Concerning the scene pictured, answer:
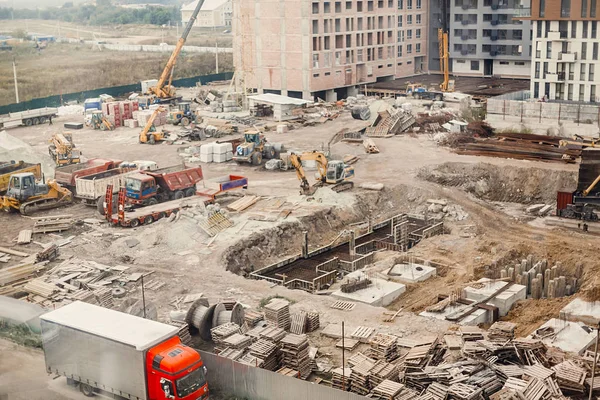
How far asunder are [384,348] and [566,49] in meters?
43.1

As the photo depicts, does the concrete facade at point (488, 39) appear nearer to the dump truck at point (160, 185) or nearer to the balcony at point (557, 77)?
the balcony at point (557, 77)

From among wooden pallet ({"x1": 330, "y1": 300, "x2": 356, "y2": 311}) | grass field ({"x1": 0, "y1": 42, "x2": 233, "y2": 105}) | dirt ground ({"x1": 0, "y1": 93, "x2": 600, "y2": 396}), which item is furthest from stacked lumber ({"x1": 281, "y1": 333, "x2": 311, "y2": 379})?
grass field ({"x1": 0, "y1": 42, "x2": 233, "y2": 105})

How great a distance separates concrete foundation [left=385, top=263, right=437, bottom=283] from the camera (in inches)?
1452

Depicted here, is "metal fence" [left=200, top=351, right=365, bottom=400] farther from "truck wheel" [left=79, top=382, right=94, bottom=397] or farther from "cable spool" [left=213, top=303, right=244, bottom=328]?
"cable spool" [left=213, top=303, right=244, bottom=328]

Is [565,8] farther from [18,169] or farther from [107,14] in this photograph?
[107,14]

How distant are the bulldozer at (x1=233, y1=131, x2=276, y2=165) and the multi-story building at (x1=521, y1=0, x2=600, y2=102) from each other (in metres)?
23.5

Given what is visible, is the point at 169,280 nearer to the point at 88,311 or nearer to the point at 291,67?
the point at 88,311

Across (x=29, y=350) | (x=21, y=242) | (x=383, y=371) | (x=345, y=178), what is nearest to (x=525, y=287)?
(x=383, y=371)

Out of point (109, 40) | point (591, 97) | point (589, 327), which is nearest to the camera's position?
point (589, 327)

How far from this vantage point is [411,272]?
123ft

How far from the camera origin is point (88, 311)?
24.4 meters

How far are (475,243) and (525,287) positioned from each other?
617cm

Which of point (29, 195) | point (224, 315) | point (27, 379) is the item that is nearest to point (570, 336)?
point (224, 315)

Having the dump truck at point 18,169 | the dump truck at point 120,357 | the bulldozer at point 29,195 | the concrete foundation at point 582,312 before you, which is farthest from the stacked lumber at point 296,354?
the dump truck at point 18,169
